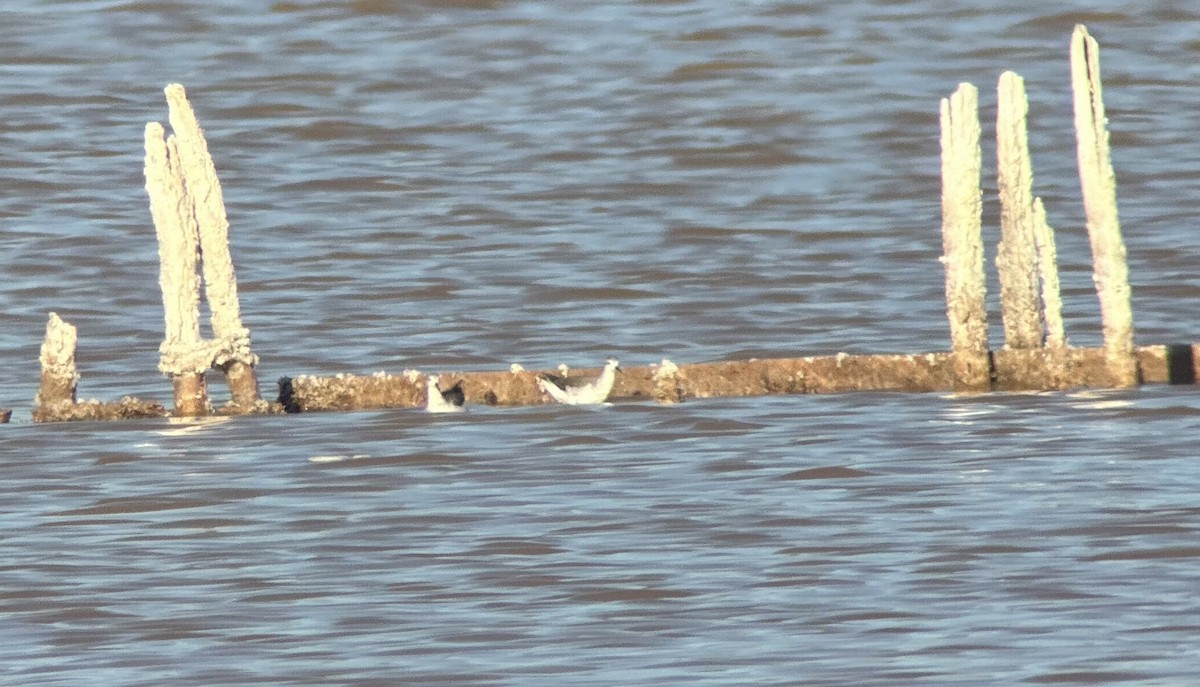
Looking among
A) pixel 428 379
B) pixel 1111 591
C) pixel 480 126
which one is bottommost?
pixel 1111 591

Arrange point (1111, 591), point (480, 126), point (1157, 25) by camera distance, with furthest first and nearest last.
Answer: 1. point (1157, 25)
2. point (480, 126)
3. point (1111, 591)

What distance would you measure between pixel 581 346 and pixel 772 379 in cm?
528

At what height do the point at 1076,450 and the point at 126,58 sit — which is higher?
the point at 126,58

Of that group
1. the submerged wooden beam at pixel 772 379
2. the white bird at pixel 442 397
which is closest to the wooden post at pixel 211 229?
the submerged wooden beam at pixel 772 379

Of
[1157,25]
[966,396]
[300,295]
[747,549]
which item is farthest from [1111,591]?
[1157,25]

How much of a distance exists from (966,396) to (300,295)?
10.5m

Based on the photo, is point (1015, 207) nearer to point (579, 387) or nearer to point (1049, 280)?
point (1049, 280)

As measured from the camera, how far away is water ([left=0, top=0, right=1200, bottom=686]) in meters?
11.2

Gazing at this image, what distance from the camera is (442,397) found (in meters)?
18.2

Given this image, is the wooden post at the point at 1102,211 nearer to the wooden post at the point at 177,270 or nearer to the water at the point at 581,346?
the water at the point at 581,346

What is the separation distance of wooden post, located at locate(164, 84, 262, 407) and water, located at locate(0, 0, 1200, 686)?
0.60m

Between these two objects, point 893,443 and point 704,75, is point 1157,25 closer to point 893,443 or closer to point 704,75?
point 704,75

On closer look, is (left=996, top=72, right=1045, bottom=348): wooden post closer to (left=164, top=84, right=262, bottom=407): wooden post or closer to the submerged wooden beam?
the submerged wooden beam

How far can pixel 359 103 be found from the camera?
130 ft
